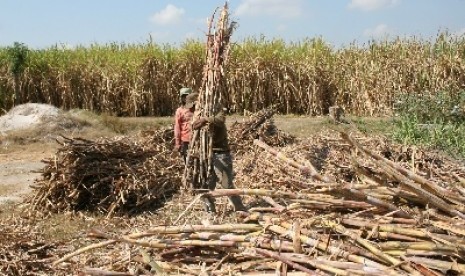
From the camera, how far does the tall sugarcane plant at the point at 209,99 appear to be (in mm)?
7770

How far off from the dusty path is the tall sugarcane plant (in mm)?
2569

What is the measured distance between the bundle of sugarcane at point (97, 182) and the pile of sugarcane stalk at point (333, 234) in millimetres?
5610

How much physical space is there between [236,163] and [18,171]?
4.53 metres

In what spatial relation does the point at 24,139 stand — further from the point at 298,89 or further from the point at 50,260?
the point at 50,260

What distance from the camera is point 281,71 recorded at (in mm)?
18750

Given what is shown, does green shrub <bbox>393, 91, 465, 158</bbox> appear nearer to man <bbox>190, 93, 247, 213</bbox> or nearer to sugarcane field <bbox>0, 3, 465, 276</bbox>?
sugarcane field <bbox>0, 3, 465, 276</bbox>

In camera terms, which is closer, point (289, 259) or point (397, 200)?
point (289, 259)

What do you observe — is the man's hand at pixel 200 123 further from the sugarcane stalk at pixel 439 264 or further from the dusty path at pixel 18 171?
the sugarcane stalk at pixel 439 264

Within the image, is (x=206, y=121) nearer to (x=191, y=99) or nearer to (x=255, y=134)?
(x=191, y=99)

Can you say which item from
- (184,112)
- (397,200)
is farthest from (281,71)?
(397,200)

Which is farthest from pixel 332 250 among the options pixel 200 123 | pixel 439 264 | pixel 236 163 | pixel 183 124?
pixel 236 163

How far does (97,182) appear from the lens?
350 inches

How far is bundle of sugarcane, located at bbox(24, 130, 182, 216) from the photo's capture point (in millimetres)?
8758

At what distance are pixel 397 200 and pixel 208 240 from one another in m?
0.89
